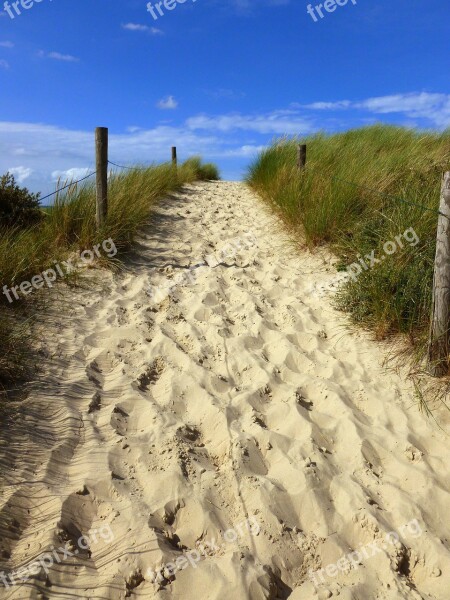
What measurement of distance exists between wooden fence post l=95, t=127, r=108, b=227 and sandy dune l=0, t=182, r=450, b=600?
145 centimetres

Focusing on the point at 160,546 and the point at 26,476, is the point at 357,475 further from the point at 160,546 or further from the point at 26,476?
the point at 26,476

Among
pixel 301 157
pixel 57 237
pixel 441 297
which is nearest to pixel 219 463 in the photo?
pixel 441 297

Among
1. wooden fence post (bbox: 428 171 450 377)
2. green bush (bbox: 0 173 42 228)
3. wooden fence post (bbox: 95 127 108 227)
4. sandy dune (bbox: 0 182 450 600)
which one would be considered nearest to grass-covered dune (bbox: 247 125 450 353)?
wooden fence post (bbox: 428 171 450 377)

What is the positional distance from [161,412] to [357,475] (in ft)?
3.73

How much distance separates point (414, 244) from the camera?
3.75 metres

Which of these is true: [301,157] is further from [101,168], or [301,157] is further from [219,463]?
[219,463]

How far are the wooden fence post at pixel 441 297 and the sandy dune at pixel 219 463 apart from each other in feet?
0.86

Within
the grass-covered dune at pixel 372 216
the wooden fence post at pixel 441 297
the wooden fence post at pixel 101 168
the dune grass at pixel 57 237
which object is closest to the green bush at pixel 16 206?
the dune grass at pixel 57 237

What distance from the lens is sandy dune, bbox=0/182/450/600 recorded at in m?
1.76

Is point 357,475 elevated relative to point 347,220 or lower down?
lower down

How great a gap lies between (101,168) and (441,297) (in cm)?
378

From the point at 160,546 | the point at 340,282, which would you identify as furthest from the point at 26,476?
→ the point at 340,282

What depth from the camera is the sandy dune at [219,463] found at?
1757 mm

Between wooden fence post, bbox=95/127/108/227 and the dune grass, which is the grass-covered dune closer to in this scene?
the dune grass
